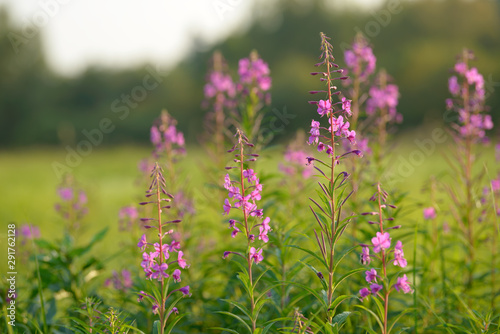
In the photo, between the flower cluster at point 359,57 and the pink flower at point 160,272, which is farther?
the flower cluster at point 359,57

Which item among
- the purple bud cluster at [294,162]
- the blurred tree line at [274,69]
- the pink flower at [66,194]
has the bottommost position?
the pink flower at [66,194]

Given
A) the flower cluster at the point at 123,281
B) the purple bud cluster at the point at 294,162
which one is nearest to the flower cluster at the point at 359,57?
the purple bud cluster at the point at 294,162

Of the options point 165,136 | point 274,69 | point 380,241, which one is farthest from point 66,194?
point 274,69

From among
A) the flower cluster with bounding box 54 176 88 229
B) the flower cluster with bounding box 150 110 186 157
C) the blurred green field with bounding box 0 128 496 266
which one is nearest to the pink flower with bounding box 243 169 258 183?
the blurred green field with bounding box 0 128 496 266

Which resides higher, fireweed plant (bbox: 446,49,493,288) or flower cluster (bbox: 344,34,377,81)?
flower cluster (bbox: 344,34,377,81)

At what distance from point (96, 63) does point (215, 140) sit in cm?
3440

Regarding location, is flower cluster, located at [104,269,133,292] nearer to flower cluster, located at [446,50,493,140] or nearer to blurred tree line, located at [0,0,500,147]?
flower cluster, located at [446,50,493,140]

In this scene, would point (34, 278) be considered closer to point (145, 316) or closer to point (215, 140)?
point (145, 316)

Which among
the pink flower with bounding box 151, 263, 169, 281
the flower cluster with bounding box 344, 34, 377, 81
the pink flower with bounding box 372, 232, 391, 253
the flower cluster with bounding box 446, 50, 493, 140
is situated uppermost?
the flower cluster with bounding box 344, 34, 377, 81

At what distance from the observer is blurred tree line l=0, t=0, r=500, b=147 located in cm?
2311

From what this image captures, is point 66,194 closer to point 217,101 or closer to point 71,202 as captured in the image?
point 71,202

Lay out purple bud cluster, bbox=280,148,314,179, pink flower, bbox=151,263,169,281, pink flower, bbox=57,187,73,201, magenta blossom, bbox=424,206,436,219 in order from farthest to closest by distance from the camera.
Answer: purple bud cluster, bbox=280,148,314,179 → pink flower, bbox=57,187,73,201 → magenta blossom, bbox=424,206,436,219 → pink flower, bbox=151,263,169,281

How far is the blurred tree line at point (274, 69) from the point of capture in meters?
23.1

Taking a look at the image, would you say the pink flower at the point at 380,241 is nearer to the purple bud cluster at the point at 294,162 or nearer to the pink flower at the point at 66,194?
the purple bud cluster at the point at 294,162
